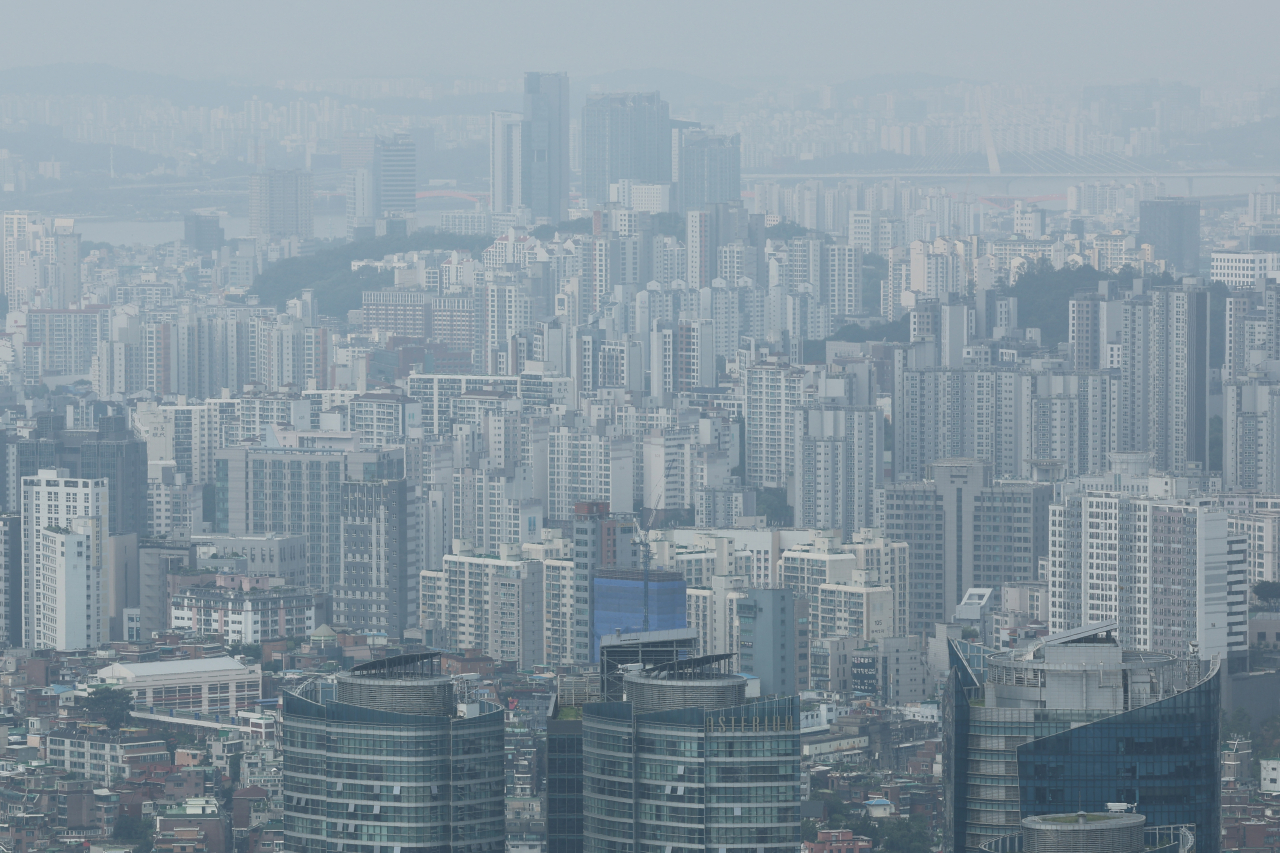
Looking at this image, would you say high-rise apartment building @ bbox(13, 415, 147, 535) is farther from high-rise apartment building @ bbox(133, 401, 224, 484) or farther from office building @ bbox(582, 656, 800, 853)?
office building @ bbox(582, 656, 800, 853)

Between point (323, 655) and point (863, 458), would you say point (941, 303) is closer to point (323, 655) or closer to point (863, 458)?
point (863, 458)

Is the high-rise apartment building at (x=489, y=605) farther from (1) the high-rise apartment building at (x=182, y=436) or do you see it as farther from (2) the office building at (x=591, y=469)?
(1) the high-rise apartment building at (x=182, y=436)

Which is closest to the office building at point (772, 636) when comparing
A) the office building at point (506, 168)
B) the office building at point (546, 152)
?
the office building at point (546, 152)

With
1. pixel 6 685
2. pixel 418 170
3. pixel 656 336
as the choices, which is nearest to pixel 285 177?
pixel 418 170

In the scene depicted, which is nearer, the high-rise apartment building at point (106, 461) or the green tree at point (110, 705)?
the green tree at point (110, 705)

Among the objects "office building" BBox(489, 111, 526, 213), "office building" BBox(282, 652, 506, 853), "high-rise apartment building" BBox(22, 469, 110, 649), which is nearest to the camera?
"office building" BBox(282, 652, 506, 853)

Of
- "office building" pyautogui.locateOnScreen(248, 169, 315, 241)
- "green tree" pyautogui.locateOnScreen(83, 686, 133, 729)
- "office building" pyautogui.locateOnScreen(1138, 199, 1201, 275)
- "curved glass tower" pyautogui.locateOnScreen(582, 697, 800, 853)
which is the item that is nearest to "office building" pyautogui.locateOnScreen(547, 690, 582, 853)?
"curved glass tower" pyautogui.locateOnScreen(582, 697, 800, 853)

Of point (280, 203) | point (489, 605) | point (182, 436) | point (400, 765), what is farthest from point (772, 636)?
point (280, 203)
